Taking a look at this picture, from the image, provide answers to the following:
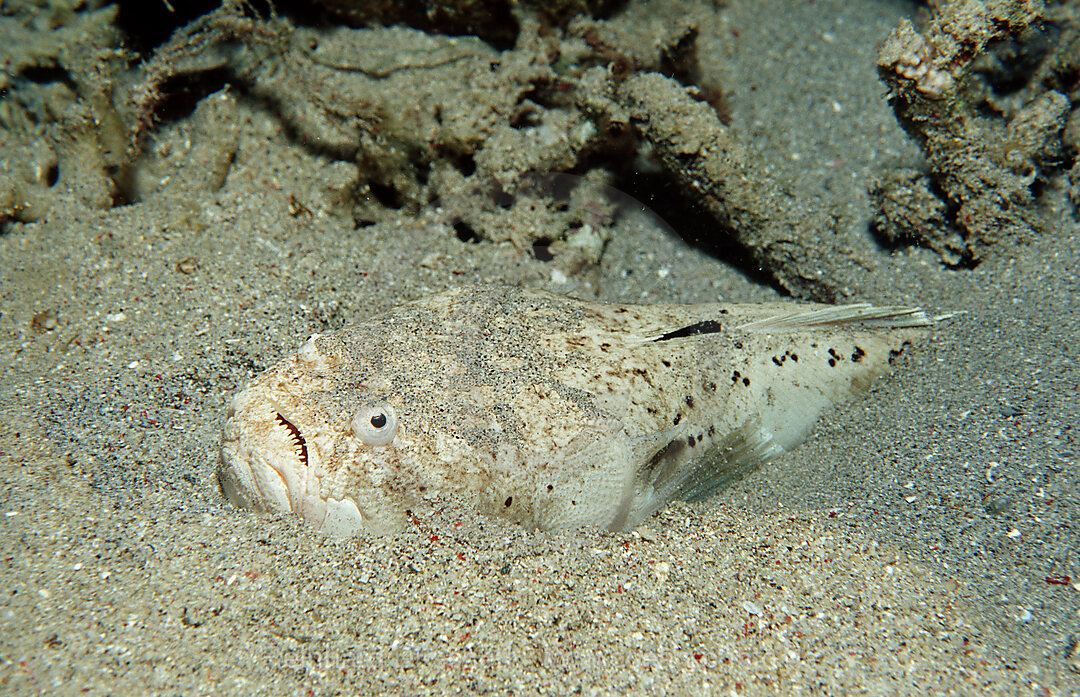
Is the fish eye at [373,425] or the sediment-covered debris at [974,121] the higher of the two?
the sediment-covered debris at [974,121]

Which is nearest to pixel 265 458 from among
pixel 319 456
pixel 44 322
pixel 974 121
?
pixel 319 456

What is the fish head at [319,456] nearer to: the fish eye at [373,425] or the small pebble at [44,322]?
the fish eye at [373,425]

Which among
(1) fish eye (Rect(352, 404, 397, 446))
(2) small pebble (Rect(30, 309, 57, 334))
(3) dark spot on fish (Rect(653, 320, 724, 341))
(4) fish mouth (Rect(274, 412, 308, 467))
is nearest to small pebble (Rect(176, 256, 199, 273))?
(2) small pebble (Rect(30, 309, 57, 334))

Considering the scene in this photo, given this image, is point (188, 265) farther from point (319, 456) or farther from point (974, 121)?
point (974, 121)

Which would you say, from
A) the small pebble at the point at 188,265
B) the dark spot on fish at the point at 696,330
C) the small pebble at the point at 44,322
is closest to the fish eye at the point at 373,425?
the dark spot on fish at the point at 696,330

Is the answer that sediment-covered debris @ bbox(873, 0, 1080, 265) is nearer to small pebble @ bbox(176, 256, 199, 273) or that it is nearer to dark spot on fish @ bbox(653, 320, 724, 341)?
dark spot on fish @ bbox(653, 320, 724, 341)

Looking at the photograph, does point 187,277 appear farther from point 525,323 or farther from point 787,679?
point 787,679
